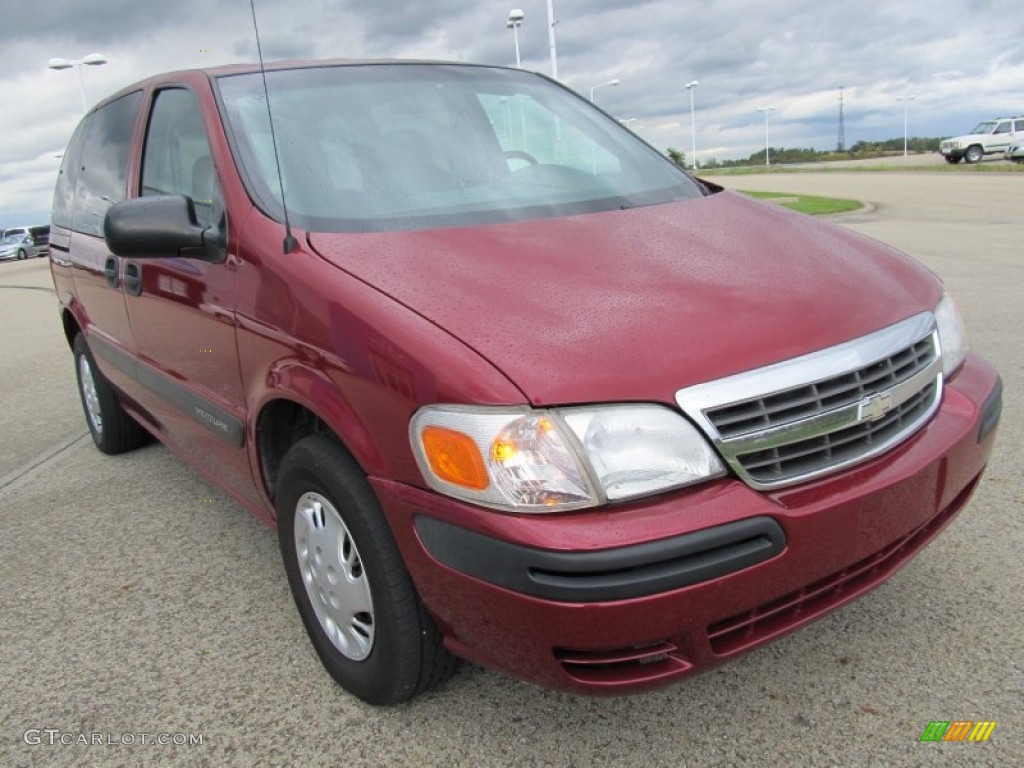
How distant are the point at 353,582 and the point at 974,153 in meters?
44.4

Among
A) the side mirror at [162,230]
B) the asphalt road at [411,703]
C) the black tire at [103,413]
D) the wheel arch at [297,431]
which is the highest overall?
the side mirror at [162,230]

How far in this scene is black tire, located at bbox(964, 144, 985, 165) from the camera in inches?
1548

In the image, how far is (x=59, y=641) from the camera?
2.78 metres

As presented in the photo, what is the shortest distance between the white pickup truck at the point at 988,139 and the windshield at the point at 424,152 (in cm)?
4256

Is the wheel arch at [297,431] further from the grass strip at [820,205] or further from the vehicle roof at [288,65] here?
the grass strip at [820,205]

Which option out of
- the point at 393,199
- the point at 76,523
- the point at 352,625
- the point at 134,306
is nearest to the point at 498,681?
the point at 352,625

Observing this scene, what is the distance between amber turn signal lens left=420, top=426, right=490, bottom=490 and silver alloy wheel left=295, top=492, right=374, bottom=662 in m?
0.43

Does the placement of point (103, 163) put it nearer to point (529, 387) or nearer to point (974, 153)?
point (529, 387)

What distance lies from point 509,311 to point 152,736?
1473 millimetres

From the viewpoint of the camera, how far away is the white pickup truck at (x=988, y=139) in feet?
128

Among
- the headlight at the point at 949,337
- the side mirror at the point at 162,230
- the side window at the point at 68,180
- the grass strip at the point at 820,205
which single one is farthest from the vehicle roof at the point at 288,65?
the grass strip at the point at 820,205

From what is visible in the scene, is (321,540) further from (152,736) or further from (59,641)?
(59,641)

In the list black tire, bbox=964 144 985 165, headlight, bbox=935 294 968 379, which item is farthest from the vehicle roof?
black tire, bbox=964 144 985 165

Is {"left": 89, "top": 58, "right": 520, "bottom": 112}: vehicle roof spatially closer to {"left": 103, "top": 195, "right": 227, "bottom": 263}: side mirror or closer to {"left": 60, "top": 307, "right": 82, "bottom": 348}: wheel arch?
{"left": 103, "top": 195, "right": 227, "bottom": 263}: side mirror
